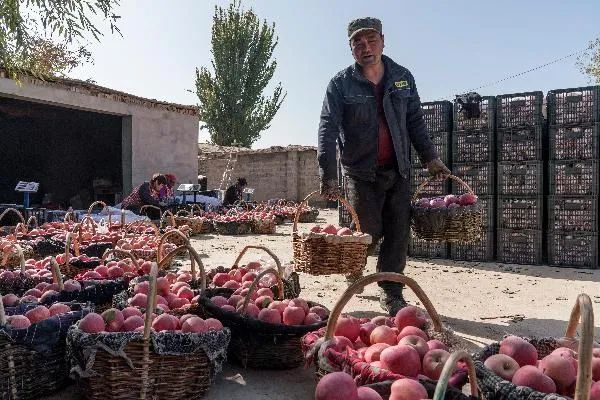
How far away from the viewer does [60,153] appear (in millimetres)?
21047

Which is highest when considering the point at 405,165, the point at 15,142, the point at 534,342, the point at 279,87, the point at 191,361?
the point at 279,87

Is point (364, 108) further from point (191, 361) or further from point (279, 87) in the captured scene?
point (279, 87)

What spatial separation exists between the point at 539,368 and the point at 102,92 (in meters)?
13.9

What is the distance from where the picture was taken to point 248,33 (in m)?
32.0

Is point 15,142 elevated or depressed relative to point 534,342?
elevated

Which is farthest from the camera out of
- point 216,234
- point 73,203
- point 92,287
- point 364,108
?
point 73,203

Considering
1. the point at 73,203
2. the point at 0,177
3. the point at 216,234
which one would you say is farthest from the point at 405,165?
the point at 0,177

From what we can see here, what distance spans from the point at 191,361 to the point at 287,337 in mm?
634

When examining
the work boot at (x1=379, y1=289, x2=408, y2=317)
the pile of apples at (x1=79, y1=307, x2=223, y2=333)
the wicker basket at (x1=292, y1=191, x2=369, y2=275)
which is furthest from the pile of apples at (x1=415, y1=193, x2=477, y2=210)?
the pile of apples at (x1=79, y1=307, x2=223, y2=333)

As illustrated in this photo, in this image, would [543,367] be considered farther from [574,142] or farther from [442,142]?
[442,142]

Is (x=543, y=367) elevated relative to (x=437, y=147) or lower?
lower

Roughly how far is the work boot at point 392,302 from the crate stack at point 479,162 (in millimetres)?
3730

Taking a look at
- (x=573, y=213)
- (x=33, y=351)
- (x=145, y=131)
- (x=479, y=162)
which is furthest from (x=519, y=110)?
(x=145, y=131)

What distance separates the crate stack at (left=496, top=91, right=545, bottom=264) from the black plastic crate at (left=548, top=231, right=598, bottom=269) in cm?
17
